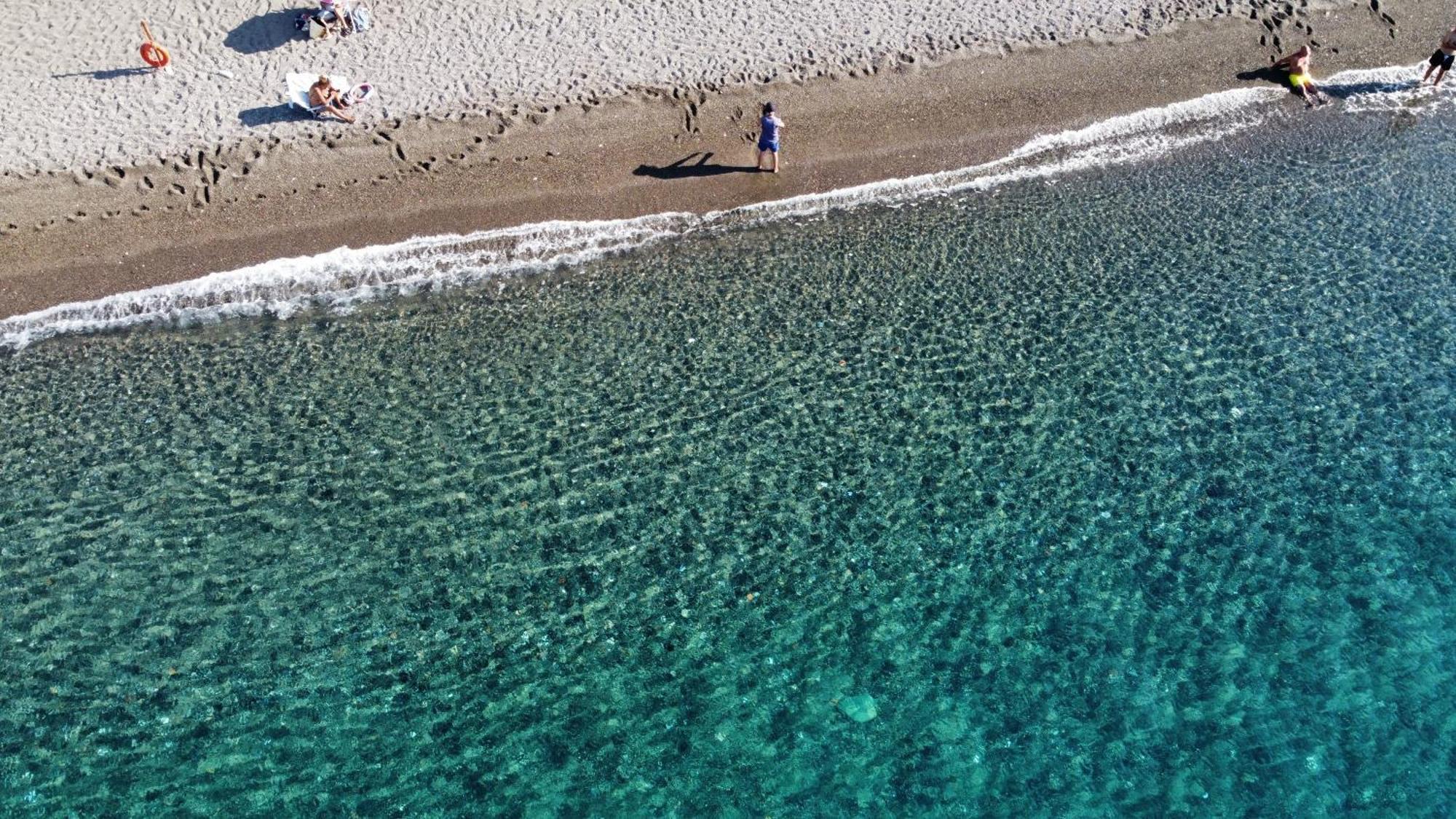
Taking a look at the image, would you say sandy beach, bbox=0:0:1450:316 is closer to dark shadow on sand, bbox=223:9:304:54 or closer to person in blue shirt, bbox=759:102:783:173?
dark shadow on sand, bbox=223:9:304:54

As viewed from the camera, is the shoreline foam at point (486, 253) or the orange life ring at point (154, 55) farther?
the orange life ring at point (154, 55)

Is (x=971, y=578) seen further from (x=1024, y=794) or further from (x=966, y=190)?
(x=966, y=190)

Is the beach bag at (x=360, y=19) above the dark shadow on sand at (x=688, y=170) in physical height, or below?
above

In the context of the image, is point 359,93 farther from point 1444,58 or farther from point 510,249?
point 1444,58

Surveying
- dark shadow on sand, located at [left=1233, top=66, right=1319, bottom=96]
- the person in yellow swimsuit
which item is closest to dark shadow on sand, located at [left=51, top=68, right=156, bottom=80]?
dark shadow on sand, located at [left=1233, top=66, right=1319, bottom=96]

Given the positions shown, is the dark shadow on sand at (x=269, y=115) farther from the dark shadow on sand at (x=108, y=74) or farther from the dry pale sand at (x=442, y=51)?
the dark shadow on sand at (x=108, y=74)

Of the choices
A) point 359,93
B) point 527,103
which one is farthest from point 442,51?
point 527,103

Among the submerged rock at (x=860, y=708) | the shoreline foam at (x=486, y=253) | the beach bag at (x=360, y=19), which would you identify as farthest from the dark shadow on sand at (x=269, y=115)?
the submerged rock at (x=860, y=708)
